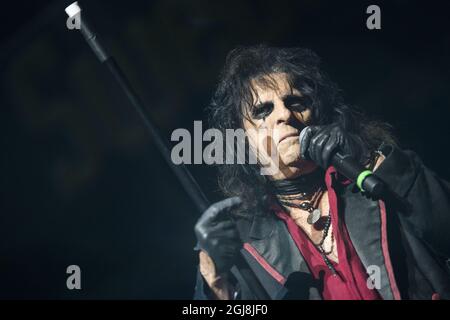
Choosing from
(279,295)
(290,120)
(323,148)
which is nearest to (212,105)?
(290,120)

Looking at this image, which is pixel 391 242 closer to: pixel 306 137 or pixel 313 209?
pixel 313 209

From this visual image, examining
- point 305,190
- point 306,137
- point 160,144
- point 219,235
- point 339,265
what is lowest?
point 339,265

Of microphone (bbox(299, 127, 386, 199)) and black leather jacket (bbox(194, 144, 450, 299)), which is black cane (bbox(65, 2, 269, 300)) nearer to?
black leather jacket (bbox(194, 144, 450, 299))

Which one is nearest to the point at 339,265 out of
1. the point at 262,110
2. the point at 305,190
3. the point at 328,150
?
the point at 305,190

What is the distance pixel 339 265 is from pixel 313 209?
265 mm

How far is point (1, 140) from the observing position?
263 cm

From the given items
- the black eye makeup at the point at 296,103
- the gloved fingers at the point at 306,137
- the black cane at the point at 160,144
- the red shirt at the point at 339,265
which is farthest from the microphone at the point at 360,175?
the black cane at the point at 160,144

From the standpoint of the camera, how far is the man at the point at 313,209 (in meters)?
2.15

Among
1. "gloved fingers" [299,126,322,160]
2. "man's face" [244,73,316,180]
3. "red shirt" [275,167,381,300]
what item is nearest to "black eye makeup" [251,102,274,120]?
"man's face" [244,73,316,180]

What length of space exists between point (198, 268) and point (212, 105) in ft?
2.49

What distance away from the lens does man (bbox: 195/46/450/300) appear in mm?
2148

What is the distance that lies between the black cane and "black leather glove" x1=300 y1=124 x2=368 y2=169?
46cm

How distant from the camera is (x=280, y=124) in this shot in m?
2.34

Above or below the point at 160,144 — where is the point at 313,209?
below
